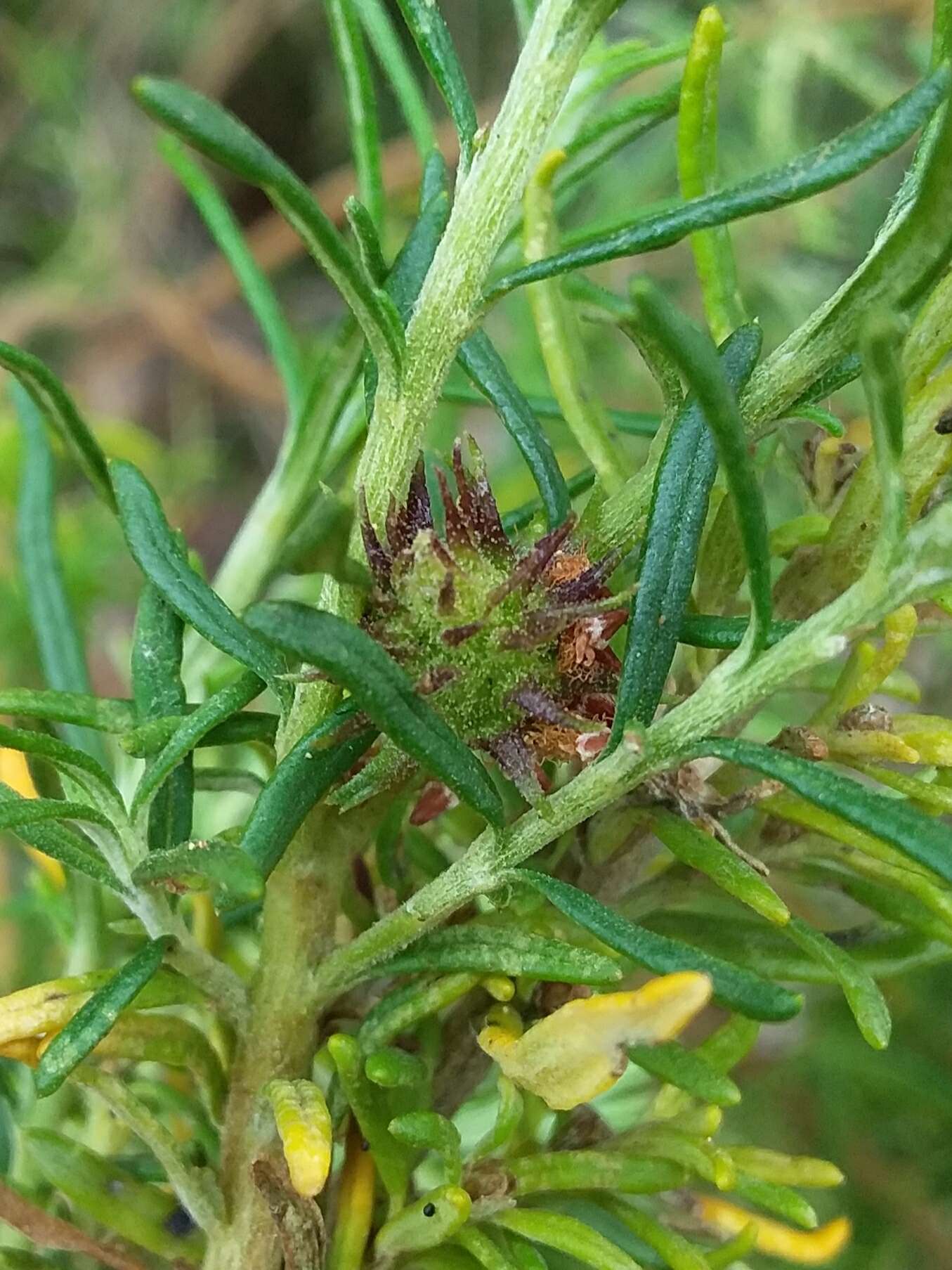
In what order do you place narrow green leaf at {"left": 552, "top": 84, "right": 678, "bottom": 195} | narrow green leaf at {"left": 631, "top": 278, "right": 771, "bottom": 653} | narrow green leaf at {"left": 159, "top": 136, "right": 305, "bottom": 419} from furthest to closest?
narrow green leaf at {"left": 159, "top": 136, "right": 305, "bottom": 419}, narrow green leaf at {"left": 552, "top": 84, "right": 678, "bottom": 195}, narrow green leaf at {"left": 631, "top": 278, "right": 771, "bottom": 653}

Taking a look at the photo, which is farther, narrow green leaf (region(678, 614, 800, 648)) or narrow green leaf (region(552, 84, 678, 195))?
narrow green leaf (region(552, 84, 678, 195))

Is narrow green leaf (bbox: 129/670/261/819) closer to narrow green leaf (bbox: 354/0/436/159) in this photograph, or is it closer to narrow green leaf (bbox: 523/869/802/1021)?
narrow green leaf (bbox: 523/869/802/1021)

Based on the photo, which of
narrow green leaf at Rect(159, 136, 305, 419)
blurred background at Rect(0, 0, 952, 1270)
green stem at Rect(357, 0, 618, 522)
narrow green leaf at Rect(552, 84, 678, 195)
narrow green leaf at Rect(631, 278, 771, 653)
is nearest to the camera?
narrow green leaf at Rect(631, 278, 771, 653)

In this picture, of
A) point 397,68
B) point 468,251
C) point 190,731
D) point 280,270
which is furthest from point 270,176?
point 280,270

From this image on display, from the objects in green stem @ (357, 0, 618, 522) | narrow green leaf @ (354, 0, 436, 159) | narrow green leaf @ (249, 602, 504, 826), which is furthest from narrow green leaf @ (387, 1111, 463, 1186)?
narrow green leaf @ (354, 0, 436, 159)

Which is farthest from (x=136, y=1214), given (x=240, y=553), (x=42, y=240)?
(x=42, y=240)

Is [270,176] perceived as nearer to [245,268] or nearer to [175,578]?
A: [175,578]
